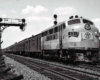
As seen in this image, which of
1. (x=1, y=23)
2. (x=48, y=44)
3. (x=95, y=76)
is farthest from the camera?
(x=1, y=23)

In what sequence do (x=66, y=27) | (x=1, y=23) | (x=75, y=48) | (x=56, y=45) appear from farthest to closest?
(x=1, y=23) < (x=56, y=45) < (x=66, y=27) < (x=75, y=48)

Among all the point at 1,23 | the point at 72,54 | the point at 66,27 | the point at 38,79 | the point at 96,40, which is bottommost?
the point at 38,79

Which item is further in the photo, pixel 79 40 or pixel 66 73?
pixel 79 40

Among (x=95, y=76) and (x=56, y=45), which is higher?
(x=56, y=45)

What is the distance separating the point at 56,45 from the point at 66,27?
2.63 metres

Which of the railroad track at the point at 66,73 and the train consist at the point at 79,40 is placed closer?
the railroad track at the point at 66,73

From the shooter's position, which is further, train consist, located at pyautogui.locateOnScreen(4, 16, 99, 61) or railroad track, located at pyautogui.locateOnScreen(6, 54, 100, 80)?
train consist, located at pyautogui.locateOnScreen(4, 16, 99, 61)

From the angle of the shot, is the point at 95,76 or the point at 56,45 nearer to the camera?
the point at 95,76

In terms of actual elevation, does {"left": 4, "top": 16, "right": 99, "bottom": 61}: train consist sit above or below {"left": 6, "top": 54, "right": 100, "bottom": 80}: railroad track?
above

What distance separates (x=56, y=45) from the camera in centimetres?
1531

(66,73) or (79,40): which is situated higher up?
(79,40)

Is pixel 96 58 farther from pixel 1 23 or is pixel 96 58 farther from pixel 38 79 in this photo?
pixel 1 23

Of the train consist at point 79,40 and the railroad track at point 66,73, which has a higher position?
the train consist at point 79,40

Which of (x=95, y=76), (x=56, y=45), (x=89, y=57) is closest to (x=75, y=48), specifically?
(x=89, y=57)
